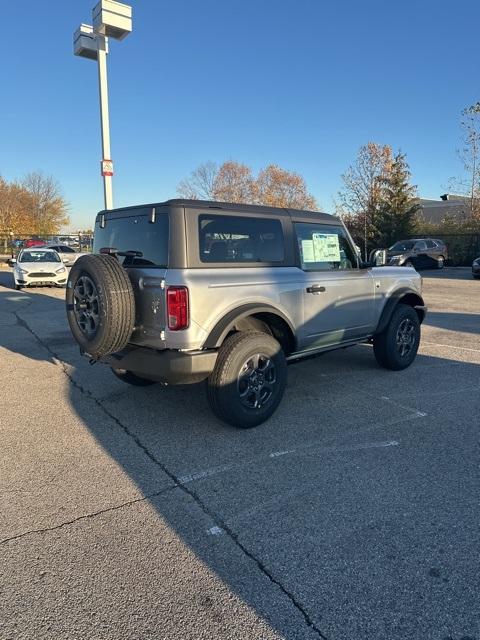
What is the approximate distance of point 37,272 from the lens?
52.7 ft

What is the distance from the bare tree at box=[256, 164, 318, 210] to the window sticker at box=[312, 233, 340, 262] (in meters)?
49.5

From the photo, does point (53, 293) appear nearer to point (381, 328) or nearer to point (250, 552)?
point (381, 328)

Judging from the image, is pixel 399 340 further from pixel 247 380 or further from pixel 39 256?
pixel 39 256

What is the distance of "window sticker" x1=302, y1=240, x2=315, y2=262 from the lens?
15.9 feet

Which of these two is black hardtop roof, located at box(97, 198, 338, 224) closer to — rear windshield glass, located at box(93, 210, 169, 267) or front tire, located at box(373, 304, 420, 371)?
rear windshield glass, located at box(93, 210, 169, 267)

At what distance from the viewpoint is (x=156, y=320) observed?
372cm

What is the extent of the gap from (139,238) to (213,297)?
3.08 ft

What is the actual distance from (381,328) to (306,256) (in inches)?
61.9

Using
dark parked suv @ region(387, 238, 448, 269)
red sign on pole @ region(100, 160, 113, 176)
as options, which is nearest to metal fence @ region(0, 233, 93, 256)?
dark parked suv @ region(387, 238, 448, 269)

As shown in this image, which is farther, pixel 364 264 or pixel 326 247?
pixel 364 264

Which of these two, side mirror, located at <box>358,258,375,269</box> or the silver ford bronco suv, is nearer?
the silver ford bronco suv

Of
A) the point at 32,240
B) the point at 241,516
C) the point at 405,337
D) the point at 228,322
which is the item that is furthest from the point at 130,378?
the point at 32,240

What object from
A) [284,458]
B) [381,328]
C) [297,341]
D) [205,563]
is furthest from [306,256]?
[205,563]

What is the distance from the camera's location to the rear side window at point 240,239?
3957 mm
